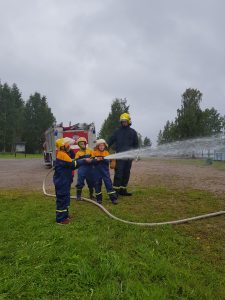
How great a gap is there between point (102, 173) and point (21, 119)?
2736 inches

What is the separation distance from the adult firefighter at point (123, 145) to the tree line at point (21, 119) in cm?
6205

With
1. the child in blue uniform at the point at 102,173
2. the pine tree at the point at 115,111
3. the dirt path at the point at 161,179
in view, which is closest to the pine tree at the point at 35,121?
the pine tree at the point at 115,111

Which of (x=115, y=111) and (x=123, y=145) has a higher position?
(x=115, y=111)

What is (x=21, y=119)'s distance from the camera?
73375 millimetres

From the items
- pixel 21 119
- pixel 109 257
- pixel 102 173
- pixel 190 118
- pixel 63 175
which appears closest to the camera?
pixel 109 257

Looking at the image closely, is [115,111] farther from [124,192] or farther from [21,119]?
[124,192]

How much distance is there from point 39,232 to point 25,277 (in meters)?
1.53

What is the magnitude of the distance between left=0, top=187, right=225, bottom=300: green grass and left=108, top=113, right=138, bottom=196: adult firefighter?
192 centimetres

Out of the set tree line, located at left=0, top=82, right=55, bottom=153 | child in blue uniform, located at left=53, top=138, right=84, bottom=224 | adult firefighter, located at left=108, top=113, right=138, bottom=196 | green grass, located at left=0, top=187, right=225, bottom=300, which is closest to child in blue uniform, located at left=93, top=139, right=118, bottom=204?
adult firefighter, located at left=108, top=113, right=138, bottom=196

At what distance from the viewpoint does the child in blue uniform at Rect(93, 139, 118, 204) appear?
7422 mm

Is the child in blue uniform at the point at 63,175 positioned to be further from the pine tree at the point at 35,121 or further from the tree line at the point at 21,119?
the pine tree at the point at 35,121

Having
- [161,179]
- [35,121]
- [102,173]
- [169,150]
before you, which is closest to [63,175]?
[102,173]

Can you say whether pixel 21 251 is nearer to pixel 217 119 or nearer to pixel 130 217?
pixel 130 217

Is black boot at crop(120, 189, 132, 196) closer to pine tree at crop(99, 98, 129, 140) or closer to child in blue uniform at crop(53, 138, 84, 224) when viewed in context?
child in blue uniform at crop(53, 138, 84, 224)
